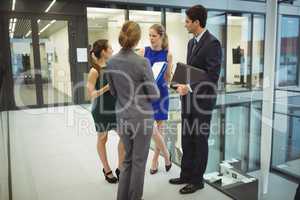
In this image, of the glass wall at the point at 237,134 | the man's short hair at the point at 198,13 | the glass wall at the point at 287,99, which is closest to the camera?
the man's short hair at the point at 198,13

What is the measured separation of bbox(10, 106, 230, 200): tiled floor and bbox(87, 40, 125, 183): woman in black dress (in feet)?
1.14

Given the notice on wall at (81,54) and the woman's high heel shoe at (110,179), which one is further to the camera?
the notice on wall at (81,54)

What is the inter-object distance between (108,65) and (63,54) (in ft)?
19.5

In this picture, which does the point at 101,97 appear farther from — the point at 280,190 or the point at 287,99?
the point at 287,99

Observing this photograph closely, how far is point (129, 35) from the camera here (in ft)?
6.58

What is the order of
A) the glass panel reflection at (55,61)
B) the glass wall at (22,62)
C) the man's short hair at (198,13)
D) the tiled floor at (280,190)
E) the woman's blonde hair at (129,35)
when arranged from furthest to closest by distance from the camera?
the glass panel reflection at (55,61) < the glass wall at (22,62) < the tiled floor at (280,190) < the man's short hair at (198,13) < the woman's blonde hair at (129,35)

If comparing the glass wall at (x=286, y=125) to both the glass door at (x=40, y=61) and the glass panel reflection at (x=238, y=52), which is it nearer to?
the glass panel reflection at (x=238, y=52)

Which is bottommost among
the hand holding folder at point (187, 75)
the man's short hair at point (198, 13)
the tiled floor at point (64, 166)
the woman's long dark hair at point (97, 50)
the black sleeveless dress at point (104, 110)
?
the tiled floor at point (64, 166)

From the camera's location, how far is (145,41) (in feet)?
20.8

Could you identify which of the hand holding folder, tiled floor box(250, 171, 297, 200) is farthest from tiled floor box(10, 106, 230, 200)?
tiled floor box(250, 171, 297, 200)

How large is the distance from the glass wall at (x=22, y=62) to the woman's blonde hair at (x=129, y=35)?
19.5 feet

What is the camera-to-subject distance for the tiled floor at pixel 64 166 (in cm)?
263

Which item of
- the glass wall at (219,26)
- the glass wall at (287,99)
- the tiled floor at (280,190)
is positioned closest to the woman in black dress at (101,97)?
the tiled floor at (280,190)

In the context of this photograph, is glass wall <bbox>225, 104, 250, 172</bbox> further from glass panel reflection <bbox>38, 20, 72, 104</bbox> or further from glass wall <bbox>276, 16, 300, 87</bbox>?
glass panel reflection <bbox>38, 20, 72, 104</bbox>
